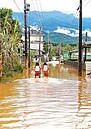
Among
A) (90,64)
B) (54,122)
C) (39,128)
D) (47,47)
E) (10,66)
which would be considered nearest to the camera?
(39,128)

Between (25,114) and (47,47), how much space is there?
136771mm

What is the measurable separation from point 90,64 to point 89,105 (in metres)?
29.5

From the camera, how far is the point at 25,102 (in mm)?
11984

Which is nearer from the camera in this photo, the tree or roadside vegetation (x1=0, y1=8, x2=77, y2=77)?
roadside vegetation (x1=0, y1=8, x2=77, y2=77)

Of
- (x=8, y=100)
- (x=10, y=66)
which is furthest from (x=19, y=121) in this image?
(x=10, y=66)

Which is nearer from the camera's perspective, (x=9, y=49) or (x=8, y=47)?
(x=8, y=47)

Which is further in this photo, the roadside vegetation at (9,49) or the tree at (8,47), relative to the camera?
the tree at (8,47)

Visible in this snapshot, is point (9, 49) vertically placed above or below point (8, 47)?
below

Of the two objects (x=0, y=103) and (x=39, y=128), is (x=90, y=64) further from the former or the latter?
(x=39, y=128)

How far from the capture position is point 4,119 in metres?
8.69

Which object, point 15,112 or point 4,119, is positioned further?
point 15,112

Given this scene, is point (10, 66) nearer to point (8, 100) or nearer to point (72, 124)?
point (8, 100)

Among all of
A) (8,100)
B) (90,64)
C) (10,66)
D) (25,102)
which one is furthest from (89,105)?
(90,64)

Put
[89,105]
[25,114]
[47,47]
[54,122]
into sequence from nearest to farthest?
[54,122] → [25,114] → [89,105] → [47,47]
